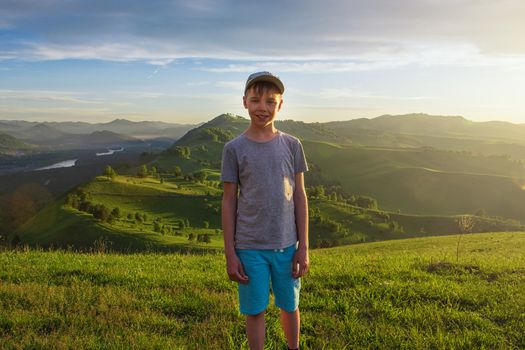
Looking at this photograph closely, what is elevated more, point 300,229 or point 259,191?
point 259,191

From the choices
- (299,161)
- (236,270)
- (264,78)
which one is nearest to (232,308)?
(236,270)

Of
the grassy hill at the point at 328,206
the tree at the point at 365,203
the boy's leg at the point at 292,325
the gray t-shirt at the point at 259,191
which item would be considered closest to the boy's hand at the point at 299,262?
the gray t-shirt at the point at 259,191

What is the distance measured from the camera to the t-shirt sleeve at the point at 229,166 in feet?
14.6

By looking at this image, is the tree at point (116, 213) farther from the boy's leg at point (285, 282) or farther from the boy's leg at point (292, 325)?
the boy's leg at point (285, 282)

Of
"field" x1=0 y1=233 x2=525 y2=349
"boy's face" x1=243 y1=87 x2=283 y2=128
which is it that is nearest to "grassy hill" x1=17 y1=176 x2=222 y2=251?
"field" x1=0 y1=233 x2=525 y2=349

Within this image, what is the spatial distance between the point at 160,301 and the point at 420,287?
186 inches

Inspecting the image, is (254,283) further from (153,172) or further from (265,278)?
(153,172)

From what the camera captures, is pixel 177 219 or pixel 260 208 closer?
pixel 260 208

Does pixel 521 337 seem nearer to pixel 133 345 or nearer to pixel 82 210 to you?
pixel 133 345

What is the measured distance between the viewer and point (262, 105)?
439 centimetres

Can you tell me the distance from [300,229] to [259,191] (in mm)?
644

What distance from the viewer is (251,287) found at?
444cm

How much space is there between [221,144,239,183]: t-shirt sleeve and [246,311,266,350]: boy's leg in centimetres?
147

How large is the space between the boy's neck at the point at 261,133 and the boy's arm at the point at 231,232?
0.53 metres
